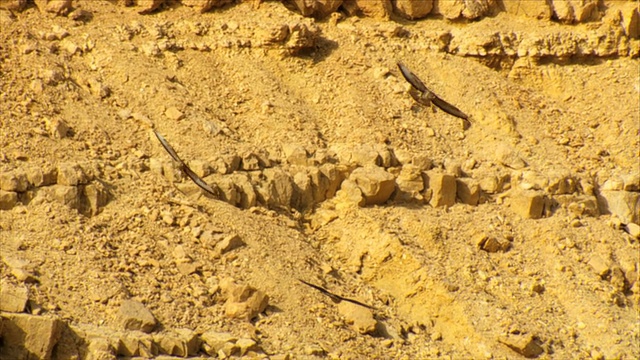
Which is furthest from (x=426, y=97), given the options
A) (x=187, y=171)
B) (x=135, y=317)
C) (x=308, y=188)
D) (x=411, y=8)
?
(x=135, y=317)

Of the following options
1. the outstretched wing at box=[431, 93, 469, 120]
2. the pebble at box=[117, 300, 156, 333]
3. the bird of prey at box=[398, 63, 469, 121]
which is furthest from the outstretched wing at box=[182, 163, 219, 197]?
the outstretched wing at box=[431, 93, 469, 120]

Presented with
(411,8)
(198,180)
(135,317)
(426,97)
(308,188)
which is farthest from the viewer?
(411,8)

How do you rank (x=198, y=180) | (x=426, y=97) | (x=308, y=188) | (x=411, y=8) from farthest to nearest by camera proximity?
(x=411, y=8)
(x=426, y=97)
(x=308, y=188)
(x=198, y=180)

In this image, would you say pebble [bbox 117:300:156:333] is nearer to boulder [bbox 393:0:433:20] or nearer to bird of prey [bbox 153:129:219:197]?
bird of prey [bbox 153:129:219:197]

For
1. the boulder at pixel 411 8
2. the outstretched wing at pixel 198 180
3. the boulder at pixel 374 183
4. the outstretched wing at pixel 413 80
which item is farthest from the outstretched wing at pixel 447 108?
the outstretched wing at pixel 198 180

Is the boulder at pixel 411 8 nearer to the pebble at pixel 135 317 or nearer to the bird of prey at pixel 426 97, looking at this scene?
the bird of prey at pixel 426 97

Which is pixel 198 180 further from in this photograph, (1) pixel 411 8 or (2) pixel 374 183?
(1) pixel 411 8

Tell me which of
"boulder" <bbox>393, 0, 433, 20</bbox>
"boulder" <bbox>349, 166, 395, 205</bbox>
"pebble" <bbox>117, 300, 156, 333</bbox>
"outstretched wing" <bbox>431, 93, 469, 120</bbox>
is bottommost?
"pebble" <bbox>117, 300, 156, 333</bbox>

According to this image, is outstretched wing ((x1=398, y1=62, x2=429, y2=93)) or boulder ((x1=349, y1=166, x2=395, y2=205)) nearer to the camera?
boulder ((x1=349, y1=166, x2=395, y2=205))

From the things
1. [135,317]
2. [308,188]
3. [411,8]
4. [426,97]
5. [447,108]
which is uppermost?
[411,8]
